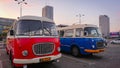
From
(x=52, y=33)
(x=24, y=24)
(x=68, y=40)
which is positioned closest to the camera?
(x=24, y=24)

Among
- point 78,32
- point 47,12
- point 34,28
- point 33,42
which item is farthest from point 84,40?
point 47,12

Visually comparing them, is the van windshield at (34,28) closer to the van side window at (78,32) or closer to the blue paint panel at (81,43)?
the blue paint panel at (81,43)

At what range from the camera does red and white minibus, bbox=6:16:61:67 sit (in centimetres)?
754

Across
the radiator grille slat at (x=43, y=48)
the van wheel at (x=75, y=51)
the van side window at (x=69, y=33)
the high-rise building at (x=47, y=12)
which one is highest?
the high-rise building at (x=47, y=12)

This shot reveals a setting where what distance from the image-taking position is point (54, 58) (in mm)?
8367

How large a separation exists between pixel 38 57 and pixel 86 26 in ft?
19.4

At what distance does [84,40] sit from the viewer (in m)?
12.3

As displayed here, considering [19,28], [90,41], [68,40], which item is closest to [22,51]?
[19,28]

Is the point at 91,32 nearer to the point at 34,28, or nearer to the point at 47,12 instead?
the point at 34,28

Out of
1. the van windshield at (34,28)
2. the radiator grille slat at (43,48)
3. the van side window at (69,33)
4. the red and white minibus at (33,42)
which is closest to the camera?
the red and white minibus at (33,42)

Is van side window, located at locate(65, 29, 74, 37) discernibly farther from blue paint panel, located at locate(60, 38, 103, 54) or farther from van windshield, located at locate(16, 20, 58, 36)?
van windshield, located at locate(16, 20, 58, 36)

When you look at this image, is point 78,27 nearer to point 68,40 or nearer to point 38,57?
point 68,40

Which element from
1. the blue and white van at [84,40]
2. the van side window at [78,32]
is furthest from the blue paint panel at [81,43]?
the van side window at [78,32]

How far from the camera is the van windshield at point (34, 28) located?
7941 mm
